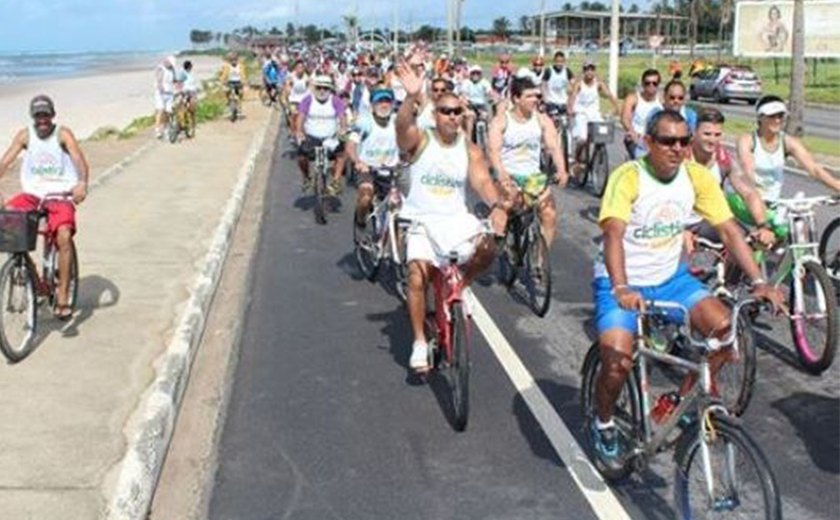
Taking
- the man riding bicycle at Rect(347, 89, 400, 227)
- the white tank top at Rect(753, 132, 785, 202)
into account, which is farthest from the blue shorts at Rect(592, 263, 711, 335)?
the man riding bicycle at Rect(347, 89, 400, 227)

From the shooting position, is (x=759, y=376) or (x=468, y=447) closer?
(x=468, y=447)

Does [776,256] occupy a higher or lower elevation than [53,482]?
higher

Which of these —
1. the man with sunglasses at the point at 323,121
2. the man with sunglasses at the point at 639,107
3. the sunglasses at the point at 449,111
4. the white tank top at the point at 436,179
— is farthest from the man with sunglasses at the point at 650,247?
the man with sunglasses at the point at 323,121

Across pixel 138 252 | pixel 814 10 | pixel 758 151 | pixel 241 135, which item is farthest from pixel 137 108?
pixel 758 151

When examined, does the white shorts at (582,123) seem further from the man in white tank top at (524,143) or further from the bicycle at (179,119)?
the bicycle at (179,119)

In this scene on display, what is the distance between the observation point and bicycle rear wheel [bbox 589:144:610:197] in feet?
51.5

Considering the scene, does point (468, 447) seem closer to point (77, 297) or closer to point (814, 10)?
point (77, 297)

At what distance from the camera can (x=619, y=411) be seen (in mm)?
5465

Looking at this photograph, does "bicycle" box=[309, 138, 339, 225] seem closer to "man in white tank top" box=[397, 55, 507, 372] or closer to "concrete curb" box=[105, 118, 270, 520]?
"concrete curb" box=[105, 118, 270, 520]

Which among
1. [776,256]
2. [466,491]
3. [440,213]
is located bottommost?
[466,491]

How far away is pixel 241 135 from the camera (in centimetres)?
2695

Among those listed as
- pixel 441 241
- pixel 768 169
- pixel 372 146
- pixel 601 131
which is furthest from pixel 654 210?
pixel 601 131

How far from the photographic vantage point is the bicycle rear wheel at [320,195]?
14203 millimetres

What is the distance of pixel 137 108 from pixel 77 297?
41.5m
